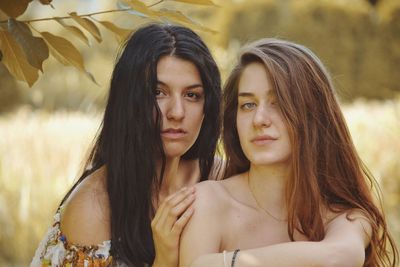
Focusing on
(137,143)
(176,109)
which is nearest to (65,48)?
(176,109)

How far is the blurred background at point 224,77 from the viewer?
5.24 meters

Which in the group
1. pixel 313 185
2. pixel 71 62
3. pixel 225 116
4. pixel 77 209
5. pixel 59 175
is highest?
pixel 71 62

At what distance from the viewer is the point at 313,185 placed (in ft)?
7.59

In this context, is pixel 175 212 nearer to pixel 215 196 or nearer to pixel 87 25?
pixel 215 196

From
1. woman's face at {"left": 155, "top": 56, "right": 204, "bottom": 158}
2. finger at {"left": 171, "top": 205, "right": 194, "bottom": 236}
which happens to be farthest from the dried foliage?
woman's face at {"left": 155, "top": 56, "right": 204, "bottom": 158}

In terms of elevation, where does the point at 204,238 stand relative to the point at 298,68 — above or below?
below

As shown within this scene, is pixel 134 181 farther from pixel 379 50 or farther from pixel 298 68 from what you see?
pixel 379 50

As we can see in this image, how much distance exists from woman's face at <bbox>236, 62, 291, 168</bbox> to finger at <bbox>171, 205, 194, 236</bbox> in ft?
0.86

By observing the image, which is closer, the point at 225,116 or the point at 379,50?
the point at 225,116

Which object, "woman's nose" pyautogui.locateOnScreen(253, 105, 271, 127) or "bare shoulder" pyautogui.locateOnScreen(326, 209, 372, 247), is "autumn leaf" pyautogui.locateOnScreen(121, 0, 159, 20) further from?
"bare shoulder" pyautogui.locateOnScreen(326, 209, 372, 247)

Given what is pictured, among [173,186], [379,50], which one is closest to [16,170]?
[173,186]

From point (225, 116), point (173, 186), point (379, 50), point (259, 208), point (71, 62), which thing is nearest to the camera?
point (71, 62)

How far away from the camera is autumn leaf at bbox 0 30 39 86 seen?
5.02 feet

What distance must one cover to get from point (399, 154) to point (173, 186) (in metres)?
3.79
